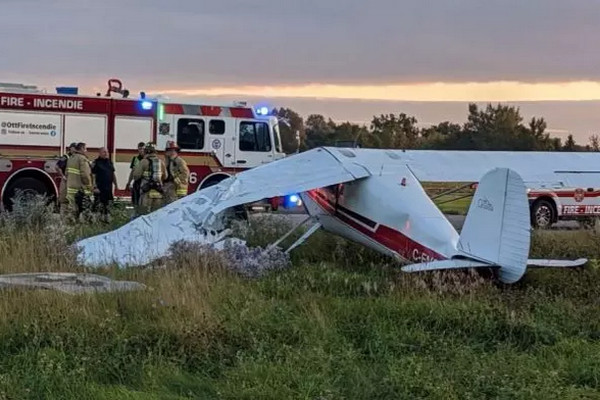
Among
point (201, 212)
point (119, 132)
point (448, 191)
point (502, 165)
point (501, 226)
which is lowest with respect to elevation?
point (201, 212)

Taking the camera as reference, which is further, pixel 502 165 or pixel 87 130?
pixel 87 130

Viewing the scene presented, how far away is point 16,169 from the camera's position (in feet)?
62.6

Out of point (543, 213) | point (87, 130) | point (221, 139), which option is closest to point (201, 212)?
point (87, 130)

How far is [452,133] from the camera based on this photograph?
2837 inches

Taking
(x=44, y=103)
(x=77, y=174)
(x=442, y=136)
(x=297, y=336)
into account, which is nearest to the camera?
(x=297, y=336)

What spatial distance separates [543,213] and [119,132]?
11352mm

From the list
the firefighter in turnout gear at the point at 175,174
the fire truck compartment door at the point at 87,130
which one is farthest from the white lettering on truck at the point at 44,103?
the firefighter in turnout gear at the point at 175,174

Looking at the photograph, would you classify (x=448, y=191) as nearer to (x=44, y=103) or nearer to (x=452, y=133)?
(x=44, y=103)

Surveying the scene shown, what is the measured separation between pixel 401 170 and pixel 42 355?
20.6ft

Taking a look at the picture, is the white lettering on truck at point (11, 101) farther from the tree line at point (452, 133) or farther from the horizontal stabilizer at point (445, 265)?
the tree line at point (452, 133)

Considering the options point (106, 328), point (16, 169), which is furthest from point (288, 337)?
point (16, 169)

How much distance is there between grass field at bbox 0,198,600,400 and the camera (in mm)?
5258

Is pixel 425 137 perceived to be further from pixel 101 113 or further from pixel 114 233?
pixel 114 233

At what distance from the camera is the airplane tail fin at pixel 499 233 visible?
8.19m
